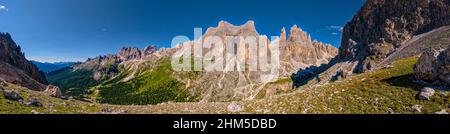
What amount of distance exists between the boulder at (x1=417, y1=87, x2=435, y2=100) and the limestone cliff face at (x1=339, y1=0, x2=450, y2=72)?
187 ft

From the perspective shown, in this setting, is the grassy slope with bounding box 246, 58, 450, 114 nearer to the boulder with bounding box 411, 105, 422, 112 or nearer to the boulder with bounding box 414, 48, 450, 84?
the boulder with bounding box 411, 105, 422, 112

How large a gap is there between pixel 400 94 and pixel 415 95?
1.92 metres

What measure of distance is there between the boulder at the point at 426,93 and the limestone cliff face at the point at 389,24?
57.0 meters

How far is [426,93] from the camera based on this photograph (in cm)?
4022

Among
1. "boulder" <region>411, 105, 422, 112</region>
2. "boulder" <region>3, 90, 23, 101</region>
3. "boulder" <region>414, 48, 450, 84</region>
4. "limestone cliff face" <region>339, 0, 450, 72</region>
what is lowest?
"boulder" <region>411, 105, 422, 112</region>

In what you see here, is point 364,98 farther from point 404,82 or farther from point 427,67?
point 427,67

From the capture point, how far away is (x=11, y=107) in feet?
151

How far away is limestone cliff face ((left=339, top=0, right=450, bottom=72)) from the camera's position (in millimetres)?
111756

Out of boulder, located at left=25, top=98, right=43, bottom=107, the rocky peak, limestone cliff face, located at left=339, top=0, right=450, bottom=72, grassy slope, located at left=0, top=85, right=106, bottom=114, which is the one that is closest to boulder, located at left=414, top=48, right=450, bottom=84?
limestone cliff face, located at left=339, top=0, right=450, bottom=72

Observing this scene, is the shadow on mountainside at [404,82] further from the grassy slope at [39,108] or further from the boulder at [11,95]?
the boulder at [11,95]

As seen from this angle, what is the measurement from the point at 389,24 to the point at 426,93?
105 m

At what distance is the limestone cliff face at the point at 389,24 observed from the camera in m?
112
